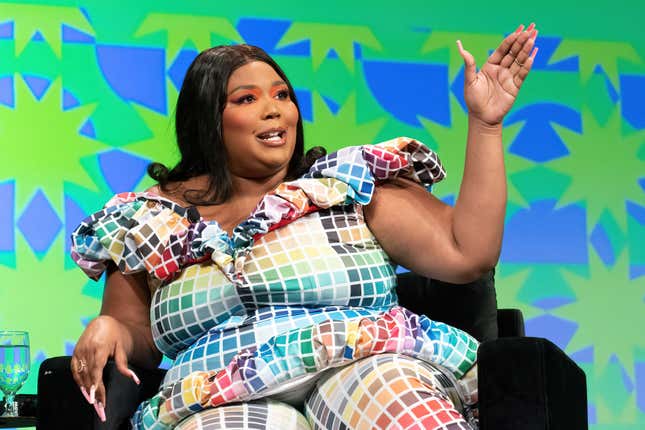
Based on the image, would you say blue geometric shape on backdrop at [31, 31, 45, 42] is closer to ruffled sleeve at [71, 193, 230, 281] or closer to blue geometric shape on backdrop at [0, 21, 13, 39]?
blue geometric shape on backdrop at [0, 21, 13, 39]

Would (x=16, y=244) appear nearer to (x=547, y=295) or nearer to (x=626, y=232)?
(x=547, y=295)

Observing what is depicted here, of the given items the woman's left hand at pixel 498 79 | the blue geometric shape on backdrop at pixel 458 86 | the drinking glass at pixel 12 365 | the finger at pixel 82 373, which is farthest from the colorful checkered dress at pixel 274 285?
the blue geometric shape on backdrop at pixel 458 86

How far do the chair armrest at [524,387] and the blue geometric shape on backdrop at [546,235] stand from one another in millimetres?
2153

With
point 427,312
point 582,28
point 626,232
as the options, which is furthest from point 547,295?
point 427,312

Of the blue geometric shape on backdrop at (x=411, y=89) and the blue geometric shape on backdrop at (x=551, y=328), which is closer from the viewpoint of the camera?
the blue geometric shape on backdrop at (x=411, y=89)

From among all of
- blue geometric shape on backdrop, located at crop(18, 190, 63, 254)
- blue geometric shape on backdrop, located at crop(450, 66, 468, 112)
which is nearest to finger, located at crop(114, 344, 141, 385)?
blue geometric shape on backdrop, located at crop(18, 190, 63, 254)

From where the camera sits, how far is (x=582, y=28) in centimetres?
387

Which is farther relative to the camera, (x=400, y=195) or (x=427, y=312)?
(x=427, y=312)

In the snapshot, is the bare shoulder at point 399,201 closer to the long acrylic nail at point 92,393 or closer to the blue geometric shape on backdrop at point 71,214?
the long acrylic nail at point 92,393

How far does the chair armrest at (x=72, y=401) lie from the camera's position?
1923mm

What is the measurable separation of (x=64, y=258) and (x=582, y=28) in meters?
1.95

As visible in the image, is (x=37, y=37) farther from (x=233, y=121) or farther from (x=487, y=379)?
(x=487, y=379)

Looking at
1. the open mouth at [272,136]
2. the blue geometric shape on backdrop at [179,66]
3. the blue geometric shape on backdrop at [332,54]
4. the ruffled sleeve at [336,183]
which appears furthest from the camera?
the blue geometric shape on backdrop at [332,54]

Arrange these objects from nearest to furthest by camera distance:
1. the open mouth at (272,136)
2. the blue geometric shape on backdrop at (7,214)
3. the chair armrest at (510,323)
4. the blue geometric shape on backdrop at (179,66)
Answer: the open mouth at (272,136)
the chair armrest at (510,323)
the blue geometric shape on backdrop at (7,214)
the blue geometric shape on backdrop at (179,66)
